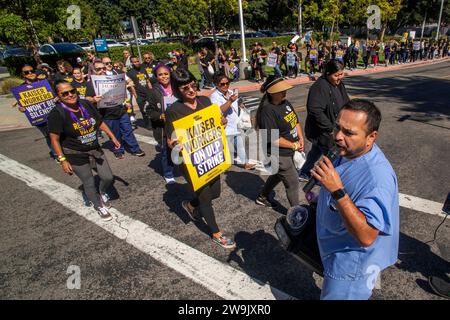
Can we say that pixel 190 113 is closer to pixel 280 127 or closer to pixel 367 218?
pixel 280 127

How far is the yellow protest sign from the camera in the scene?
309cm

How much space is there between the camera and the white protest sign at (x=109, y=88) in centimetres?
616

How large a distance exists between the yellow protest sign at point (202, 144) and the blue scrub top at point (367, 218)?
1523mm

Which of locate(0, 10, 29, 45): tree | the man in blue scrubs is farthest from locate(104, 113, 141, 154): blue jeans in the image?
locate(0, 10, 29, 45): tree

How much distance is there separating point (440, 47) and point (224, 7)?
19837 mm

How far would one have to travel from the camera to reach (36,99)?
674 centimetres

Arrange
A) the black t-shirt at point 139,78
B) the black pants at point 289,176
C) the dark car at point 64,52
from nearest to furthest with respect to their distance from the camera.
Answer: the black pants at point 289,176, the black t-shirt at point 139,78, the dark car at point 64,52

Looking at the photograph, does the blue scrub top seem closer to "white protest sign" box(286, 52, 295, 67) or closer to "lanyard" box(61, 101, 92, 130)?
"lanyard" box(61, 101, 92, 130)

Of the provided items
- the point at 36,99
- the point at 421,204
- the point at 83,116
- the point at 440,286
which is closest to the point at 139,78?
the point at 36,99

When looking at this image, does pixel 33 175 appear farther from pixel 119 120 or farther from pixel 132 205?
pixel 132 205

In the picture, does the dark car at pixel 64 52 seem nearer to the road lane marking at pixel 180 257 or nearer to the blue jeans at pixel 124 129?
the blue jeans at pixel 124 129

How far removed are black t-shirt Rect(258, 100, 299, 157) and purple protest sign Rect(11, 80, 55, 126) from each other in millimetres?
5542

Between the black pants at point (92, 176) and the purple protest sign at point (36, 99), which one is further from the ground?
the purple protest sign at point (36, 99)

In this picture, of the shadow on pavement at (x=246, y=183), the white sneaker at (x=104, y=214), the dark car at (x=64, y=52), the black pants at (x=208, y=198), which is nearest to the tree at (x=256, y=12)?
the dark car at (x=64, y=52)
